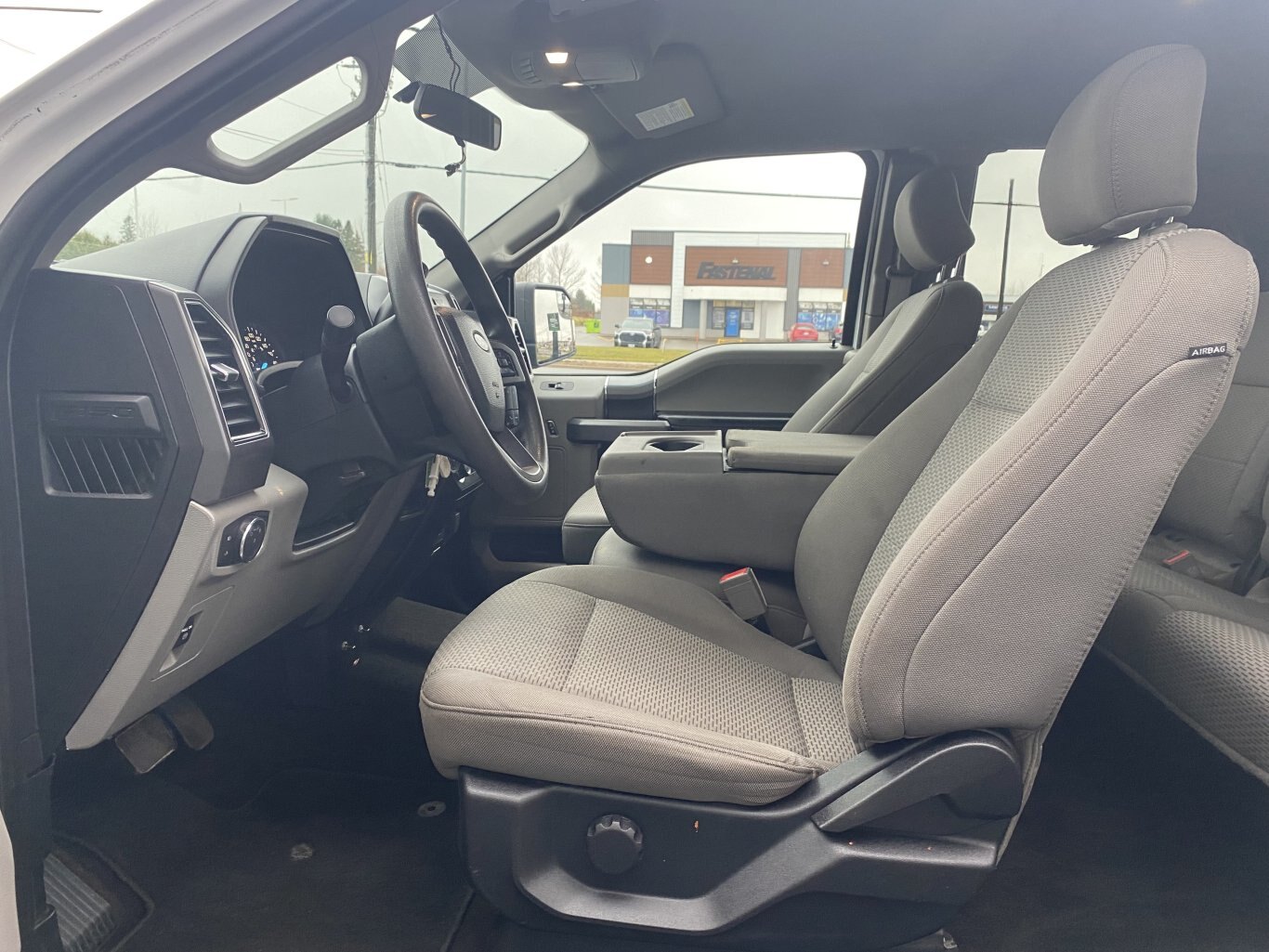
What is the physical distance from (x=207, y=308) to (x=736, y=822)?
2.69 ft

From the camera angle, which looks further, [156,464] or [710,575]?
[710,575]

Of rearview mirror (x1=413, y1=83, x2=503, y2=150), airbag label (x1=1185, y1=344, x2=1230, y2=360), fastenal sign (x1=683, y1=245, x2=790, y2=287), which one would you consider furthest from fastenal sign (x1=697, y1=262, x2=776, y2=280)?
airbag label (x1=1185, y1=344, x2=1230, y2=360)

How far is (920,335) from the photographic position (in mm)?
2107

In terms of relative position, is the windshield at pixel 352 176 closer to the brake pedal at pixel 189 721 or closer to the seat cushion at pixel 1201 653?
the brake pedal at pixel 189 721

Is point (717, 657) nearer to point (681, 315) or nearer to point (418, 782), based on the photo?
point (418, 782)

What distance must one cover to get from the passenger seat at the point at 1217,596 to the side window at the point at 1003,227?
0.70 meters

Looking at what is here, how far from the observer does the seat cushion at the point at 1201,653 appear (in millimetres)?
1077

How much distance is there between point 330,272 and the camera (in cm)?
143

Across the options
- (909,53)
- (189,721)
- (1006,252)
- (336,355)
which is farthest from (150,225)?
(1006,252)

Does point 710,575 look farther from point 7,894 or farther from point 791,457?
point 7,894

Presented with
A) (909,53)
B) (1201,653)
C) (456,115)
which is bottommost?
(1201,653)

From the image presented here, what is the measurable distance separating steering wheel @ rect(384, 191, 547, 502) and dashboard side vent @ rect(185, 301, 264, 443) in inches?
7.7

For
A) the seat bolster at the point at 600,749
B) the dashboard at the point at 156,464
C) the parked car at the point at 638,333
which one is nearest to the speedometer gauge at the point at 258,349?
the dashboard at the point at 156,464

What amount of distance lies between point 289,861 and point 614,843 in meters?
0.73
